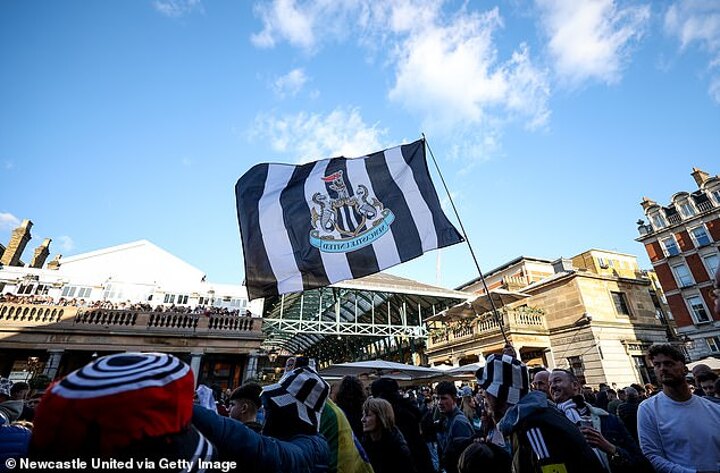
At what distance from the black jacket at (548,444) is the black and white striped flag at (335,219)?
13.2ft

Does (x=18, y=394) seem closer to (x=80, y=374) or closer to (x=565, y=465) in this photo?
(x=80, y=374)

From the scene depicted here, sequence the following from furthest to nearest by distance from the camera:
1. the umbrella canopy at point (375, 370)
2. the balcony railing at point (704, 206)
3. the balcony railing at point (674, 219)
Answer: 1. the balcony railing at point (674, 219)
2. the balcony railing at point (704, 206)
3. the umbrella canopy at point (375, 370)

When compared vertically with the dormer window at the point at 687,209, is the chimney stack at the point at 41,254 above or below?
below

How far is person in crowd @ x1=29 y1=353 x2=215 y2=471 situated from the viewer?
2.48 feet

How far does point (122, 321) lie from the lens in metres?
13.3

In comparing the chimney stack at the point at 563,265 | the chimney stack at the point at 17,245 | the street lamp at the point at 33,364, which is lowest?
the street lamp at the point at 33,364

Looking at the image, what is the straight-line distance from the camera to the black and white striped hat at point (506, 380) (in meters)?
2.57

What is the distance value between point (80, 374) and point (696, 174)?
4067cm

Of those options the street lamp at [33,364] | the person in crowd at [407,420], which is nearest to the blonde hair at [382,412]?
the person in crowd at [407,420]

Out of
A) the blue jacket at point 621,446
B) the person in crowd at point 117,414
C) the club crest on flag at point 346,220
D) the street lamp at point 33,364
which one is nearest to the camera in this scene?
the person in crowd at point 117,414

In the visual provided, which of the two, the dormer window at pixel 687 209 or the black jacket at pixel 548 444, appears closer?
the black jacket at pixel 548 444

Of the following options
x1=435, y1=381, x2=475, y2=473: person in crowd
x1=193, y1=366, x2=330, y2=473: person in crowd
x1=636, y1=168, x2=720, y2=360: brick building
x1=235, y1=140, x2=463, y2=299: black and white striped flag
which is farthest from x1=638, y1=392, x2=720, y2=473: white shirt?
x1=636, y1=168, x2=720, y2=360: brick building

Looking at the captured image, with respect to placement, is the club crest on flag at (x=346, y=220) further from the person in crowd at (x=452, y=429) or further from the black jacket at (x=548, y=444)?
the black jacket at (x=548, y=444)

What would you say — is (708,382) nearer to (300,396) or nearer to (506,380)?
(506,380)
